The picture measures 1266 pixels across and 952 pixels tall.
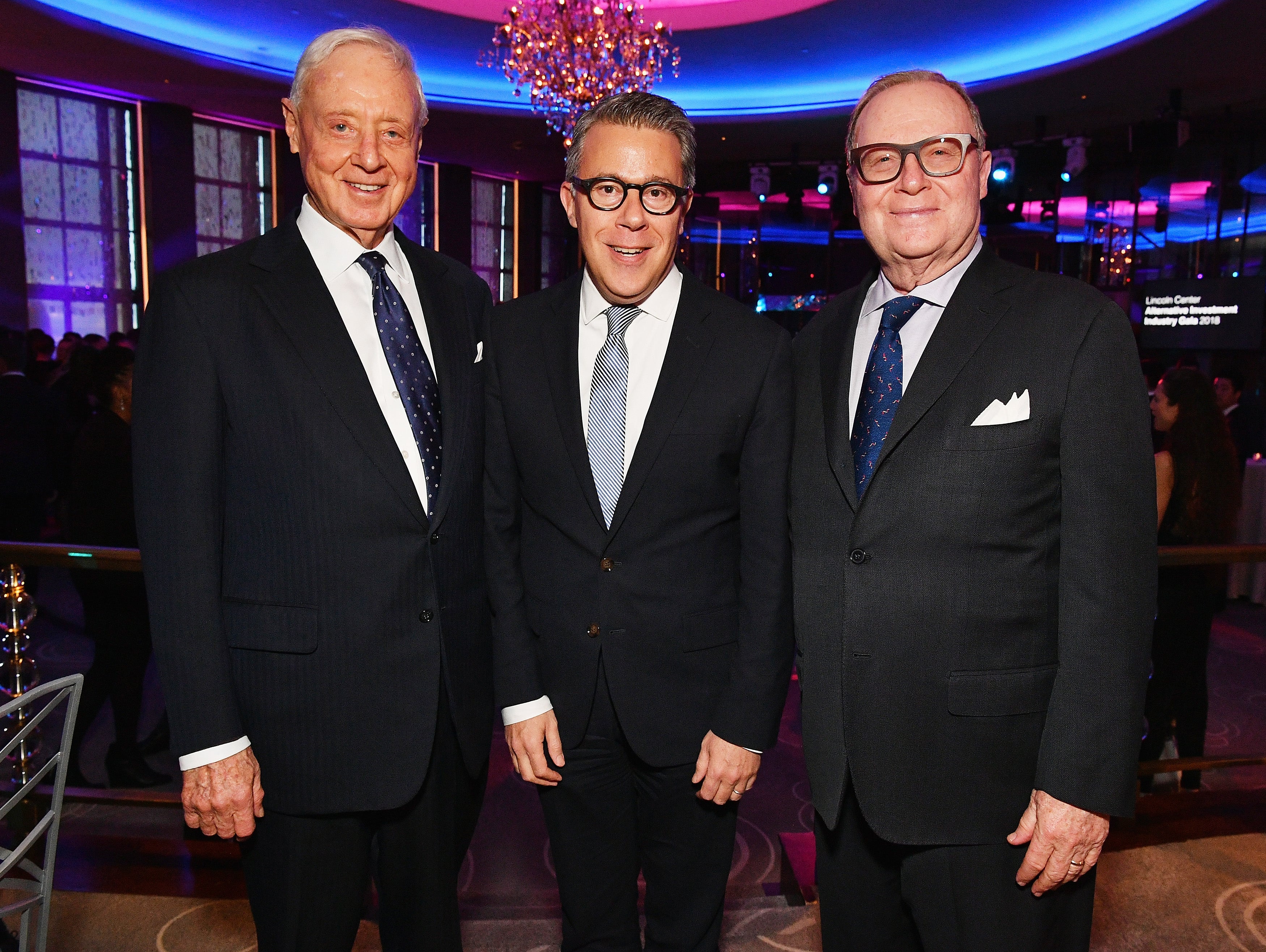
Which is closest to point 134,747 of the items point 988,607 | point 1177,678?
point 988,607

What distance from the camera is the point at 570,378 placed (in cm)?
177

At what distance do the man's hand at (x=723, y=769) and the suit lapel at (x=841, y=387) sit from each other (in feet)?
1.69

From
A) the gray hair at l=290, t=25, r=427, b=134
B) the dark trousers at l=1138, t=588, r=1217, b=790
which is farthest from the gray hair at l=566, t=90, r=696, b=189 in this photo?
the dark trousers at l=1138, t=588, r=1217, b=790

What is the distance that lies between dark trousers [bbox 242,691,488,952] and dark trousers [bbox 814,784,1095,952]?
28.6 inches

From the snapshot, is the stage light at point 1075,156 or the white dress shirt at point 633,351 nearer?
the white dress shirt at point 633,351

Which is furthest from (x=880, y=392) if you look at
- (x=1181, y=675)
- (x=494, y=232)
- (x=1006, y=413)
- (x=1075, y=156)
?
(x=494, y=232)

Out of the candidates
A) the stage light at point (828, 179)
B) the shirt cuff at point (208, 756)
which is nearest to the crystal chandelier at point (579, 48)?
the stage light at point (828, 179)

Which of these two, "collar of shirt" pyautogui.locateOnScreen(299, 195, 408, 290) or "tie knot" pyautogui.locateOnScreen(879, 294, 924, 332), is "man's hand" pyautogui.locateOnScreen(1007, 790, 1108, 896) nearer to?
"tie knot" pyautogui.locateOnScreen(879, 294, 924, 332)

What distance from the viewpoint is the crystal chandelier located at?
279 inches

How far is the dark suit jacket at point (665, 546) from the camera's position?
1.70 m

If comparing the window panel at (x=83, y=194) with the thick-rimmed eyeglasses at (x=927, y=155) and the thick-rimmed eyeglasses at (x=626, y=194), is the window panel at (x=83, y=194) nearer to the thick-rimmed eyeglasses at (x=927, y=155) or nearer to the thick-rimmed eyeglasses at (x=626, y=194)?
the thick-rimmed eyeglasses at (x=626, y=194)

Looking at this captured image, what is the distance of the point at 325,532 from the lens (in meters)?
1.60

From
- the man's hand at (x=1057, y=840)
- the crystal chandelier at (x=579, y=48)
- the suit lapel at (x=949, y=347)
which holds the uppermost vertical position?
the crystal chandelier at (x=579, y=48)

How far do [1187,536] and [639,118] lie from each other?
3.32 meters
